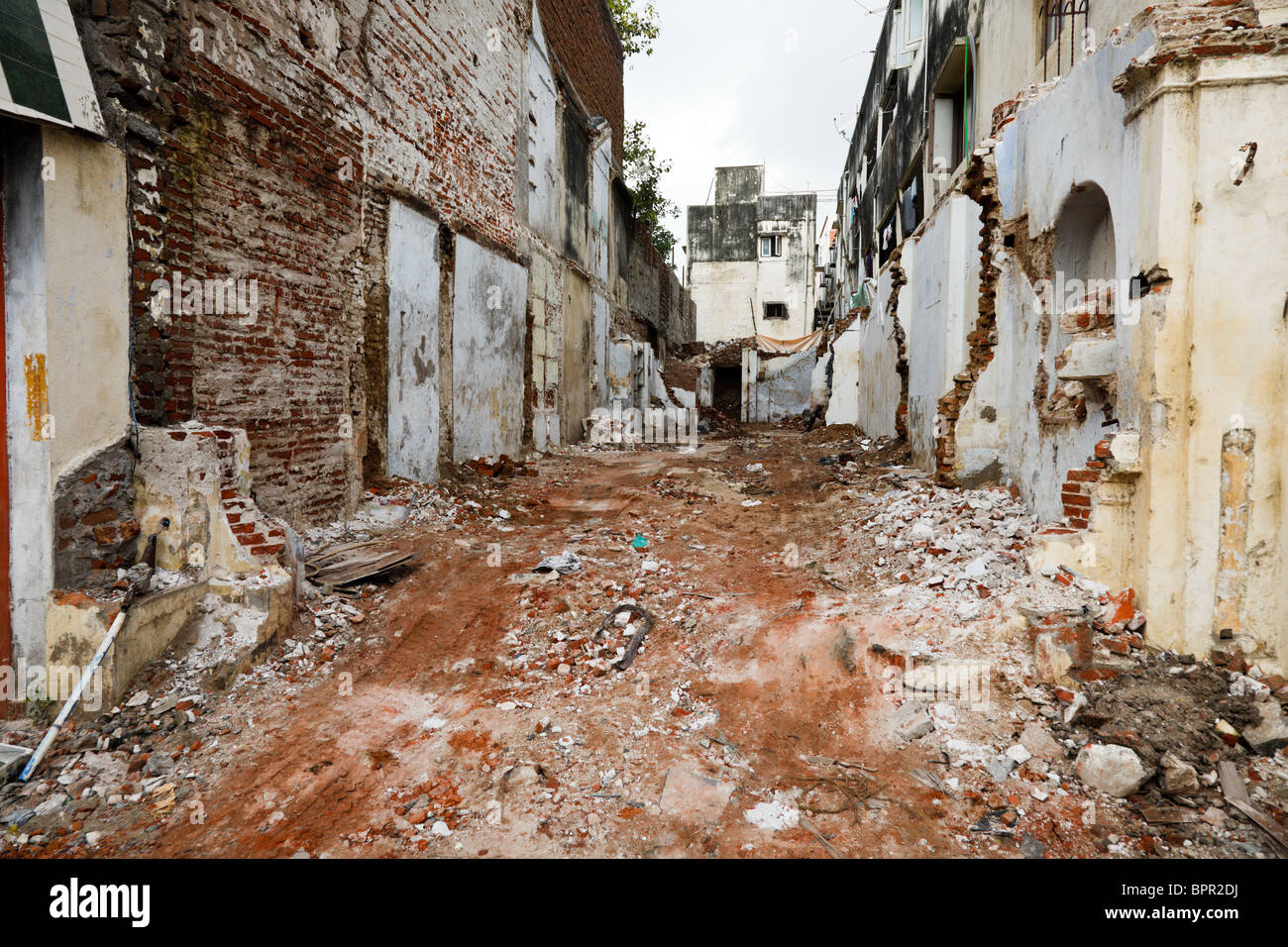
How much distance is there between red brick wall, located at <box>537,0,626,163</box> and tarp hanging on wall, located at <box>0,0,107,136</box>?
9647 mm

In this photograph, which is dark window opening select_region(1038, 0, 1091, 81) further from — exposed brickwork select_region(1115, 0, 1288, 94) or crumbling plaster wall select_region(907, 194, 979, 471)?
exposed brickwork select_region(1115, 0, 1288, 94)

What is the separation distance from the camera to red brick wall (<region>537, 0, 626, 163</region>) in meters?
12.3

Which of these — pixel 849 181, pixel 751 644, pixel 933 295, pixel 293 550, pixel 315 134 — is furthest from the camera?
pixel 849 181

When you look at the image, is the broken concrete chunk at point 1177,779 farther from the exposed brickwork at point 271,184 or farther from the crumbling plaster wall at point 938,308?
the exposed brickwork at point 271,184

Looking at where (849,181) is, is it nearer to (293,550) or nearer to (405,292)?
(405,292)

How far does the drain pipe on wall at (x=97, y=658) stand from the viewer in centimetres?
290

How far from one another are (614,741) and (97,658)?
7.93ft

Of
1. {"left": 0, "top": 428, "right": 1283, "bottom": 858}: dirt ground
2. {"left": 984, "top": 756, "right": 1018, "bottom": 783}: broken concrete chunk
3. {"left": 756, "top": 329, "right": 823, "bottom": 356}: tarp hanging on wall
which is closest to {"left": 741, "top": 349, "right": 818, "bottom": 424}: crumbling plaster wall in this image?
{"left": 756, "top": 329, "right": 823, "bottom": 356}: tarp hanging on wall

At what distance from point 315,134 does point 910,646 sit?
5623 millimetres

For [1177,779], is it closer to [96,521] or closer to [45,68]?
[96,521]

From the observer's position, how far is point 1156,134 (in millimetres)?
3303

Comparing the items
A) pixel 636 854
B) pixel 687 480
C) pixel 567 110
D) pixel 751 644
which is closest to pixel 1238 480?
pixel 751 644

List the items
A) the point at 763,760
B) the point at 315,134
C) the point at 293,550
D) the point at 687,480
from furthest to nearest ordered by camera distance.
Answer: the point at 687,480, the point at 315,134, the point at 293,550, the point at 763,760

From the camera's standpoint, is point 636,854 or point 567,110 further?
point 567,110
